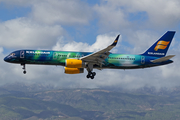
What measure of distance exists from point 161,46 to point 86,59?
65.9 ft

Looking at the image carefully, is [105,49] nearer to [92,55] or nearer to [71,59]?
[92,55]

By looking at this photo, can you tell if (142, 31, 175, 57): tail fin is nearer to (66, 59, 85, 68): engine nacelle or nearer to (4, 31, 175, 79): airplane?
(4, 31, 175, 79): airplane

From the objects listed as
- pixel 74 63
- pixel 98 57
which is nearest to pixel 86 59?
pixel 98 57

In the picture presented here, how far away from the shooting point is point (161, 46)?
208 feet

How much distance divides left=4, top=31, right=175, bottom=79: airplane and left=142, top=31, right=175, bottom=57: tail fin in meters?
0.53

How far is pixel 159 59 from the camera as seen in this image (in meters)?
58.9

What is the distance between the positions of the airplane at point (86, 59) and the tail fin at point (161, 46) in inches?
20.8

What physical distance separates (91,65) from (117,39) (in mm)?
11003

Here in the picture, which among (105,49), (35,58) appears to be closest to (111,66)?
(105,49)

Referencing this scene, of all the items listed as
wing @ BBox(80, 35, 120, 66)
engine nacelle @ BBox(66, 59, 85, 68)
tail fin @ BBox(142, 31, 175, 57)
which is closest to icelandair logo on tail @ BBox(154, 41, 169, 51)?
tail fin @ BBox(142, 31, 175, 57)

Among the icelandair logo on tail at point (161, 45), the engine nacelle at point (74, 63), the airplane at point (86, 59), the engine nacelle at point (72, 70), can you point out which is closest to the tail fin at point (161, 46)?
the icelandair logo on tail at point (161, 45)

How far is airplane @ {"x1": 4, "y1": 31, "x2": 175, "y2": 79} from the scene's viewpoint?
181ft

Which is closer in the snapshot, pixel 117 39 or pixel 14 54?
pixel 117 39

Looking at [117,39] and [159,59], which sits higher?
[117,39]
